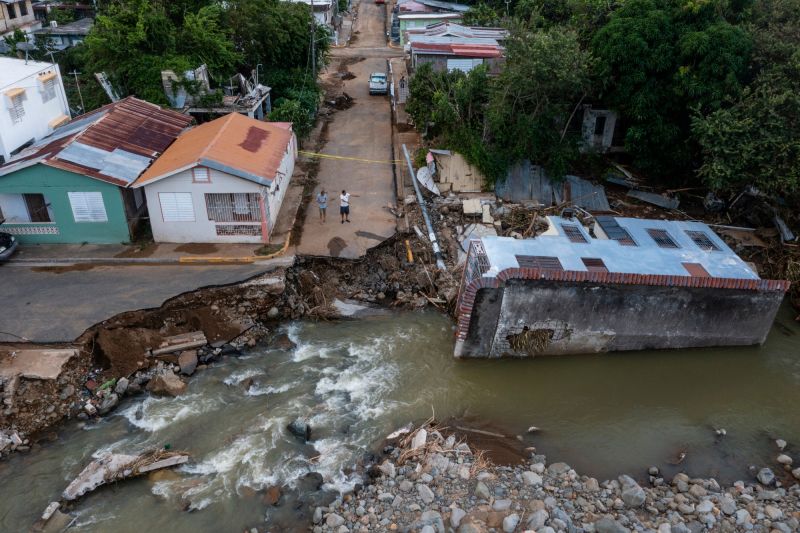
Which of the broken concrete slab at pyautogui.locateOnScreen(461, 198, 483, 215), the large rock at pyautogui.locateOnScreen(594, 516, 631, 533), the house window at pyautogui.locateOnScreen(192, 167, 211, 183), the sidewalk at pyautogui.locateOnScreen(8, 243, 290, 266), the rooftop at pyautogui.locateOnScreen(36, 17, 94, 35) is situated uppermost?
the rooftop at pyautogui.locateOnScreen(36, 17, 94, 35)

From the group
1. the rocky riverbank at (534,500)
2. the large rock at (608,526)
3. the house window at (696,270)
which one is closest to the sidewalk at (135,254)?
the rocky riverbank at (534,500)

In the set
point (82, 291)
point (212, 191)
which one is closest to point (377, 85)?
point (212, 191)

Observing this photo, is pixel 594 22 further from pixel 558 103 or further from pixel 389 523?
pixel 389 523

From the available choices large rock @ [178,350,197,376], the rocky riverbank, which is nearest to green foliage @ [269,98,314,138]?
large rock @ [178,350,197,376]

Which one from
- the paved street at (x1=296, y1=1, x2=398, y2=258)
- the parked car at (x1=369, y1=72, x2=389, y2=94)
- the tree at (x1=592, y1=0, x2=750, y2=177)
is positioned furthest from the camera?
the parked car at (x1=369, y1=72, x2=389, y2=94)

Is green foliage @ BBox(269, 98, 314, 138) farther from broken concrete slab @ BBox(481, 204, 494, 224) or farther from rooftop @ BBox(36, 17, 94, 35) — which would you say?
rooftop @ BBox(36, 17, 94, 35)
